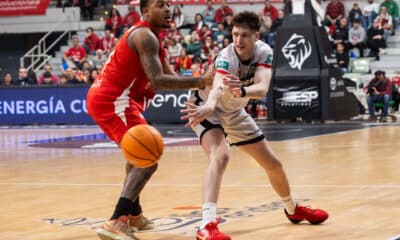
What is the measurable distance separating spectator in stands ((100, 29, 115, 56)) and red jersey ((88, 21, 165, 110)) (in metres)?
23.3

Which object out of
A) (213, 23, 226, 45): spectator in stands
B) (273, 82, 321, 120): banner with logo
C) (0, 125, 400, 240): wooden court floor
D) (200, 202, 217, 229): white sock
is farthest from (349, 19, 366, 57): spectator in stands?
(200, 202, 217, 229): white sock

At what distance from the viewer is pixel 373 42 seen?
1117 inches

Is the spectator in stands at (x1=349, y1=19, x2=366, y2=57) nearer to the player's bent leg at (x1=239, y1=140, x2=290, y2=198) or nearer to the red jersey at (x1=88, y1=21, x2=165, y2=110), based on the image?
the player's bent leg at (x1=239, y1=140, x2=290, y2=198)

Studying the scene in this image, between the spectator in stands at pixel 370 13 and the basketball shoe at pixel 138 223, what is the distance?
2133 centimetres

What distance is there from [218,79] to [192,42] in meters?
21.8

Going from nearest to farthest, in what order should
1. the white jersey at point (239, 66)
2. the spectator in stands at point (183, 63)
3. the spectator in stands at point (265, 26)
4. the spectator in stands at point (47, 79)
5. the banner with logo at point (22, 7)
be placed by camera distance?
the white jersey at point (239, 66) < the spectator in stands at point (183, 63) < the spectator in stands at point (47, 79) < the spectator in stands at point (265, 26) < the banner with logo at point (22, 7)

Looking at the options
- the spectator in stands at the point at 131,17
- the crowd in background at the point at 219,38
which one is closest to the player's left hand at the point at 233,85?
the crowd in background at the point at 219,38

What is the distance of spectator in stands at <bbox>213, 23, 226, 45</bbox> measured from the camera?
95.5 ft

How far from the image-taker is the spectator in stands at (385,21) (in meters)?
28.3

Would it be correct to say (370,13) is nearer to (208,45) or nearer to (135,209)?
(208,45)

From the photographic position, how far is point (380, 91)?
24.1 metres

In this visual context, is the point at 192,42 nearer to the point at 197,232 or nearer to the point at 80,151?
the point at 80,151

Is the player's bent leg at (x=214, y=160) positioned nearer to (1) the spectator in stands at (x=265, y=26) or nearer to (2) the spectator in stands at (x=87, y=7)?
(1) the spectator in stands at (x=265, y=26)

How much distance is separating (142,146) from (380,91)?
17353mm
